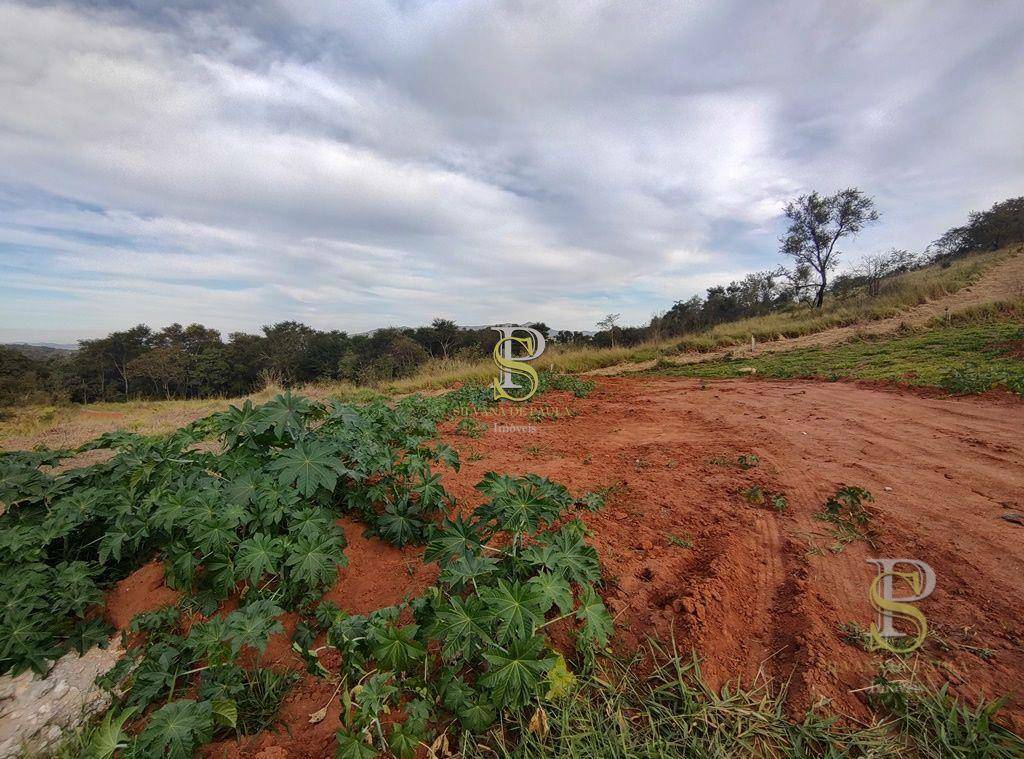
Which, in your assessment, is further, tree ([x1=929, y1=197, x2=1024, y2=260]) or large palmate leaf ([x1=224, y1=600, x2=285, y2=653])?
tree ([x1=929, y1=197, x2=1024, y2=260])

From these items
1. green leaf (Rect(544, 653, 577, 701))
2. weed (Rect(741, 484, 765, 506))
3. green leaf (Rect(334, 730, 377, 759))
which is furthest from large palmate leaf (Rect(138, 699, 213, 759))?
weed (Rect(741, 484, 765, 506))

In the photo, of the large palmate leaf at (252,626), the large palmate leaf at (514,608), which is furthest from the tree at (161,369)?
the large palmate leaf at (514,608)

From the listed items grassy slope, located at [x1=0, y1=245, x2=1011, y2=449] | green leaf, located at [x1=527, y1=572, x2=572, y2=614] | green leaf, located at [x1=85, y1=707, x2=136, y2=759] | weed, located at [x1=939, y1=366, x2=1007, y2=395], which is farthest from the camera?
grassy slope, located at [x1=0, y1=245, x2=1011, y2=449]

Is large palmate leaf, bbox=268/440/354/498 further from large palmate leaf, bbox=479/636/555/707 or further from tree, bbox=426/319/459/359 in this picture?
tree, bbox=426/319/459/359

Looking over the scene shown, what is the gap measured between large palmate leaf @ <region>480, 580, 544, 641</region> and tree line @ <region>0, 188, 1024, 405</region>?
48.6 feet

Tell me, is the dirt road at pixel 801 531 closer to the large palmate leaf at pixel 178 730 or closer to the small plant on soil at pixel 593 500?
the small plant on soil at pixel 593 500

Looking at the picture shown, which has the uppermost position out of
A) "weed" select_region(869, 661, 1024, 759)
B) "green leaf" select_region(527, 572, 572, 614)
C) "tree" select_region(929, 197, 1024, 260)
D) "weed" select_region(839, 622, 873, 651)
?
"tree" select_region(929, 197, 1024, 260)

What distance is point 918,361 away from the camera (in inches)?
303

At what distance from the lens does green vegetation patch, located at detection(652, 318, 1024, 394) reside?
5660mm

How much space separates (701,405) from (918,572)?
453 cm

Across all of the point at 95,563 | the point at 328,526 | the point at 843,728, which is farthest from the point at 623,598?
the point at 95,563

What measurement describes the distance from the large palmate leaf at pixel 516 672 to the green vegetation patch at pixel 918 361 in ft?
22.8

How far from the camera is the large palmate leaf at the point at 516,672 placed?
1351mm

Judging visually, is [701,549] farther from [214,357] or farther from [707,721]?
[214,357]
